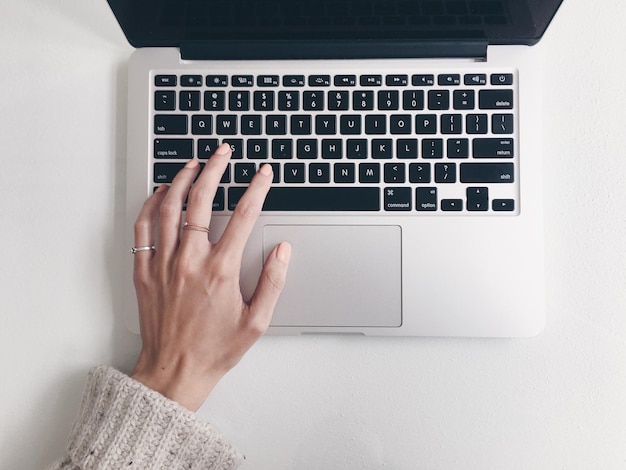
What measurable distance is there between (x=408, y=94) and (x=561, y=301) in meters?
0.30

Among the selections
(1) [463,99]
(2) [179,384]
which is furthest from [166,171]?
(1) [463,99]

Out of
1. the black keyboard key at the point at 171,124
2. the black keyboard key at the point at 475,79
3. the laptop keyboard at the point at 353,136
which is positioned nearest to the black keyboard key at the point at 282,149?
the laptop keyboard at the point at 353,136

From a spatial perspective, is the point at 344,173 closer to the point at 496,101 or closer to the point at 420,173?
the point at 420,173

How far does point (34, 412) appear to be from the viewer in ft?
2.02

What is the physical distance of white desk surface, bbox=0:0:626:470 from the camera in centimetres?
59

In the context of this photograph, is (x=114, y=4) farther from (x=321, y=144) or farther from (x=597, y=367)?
(x=597, y=367)

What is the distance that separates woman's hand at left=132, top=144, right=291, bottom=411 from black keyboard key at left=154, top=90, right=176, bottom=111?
74 millimetres

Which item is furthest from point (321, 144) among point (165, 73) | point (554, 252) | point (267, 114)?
point (554, 252)

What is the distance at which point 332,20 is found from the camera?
1.81 feet

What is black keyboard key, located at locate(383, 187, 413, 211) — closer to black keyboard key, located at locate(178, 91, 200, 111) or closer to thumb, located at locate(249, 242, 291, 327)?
thumb, located at locate(249, 242, 291, 327)

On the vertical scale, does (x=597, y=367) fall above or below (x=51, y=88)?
below

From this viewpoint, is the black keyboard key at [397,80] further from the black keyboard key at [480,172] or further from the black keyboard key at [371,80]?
the black keyboard key at [480,172]

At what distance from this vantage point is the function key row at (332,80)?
57 centimetres

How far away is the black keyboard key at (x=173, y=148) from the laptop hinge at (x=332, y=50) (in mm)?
98
